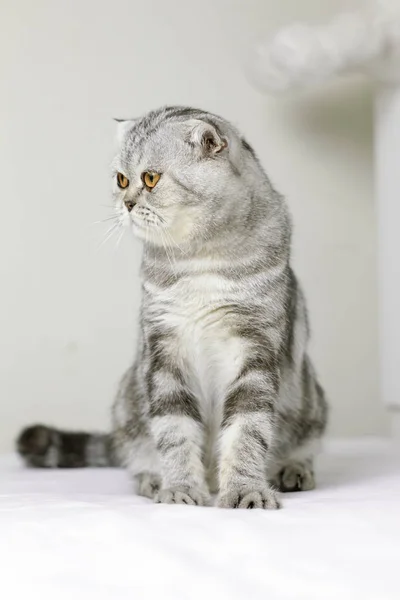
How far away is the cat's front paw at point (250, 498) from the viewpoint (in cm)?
142

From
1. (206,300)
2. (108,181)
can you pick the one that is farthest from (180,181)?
(108,181)

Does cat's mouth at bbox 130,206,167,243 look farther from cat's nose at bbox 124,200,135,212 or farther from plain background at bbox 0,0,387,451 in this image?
plain background at bbox 0,0,387,451

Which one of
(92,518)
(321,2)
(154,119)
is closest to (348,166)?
(321,2)

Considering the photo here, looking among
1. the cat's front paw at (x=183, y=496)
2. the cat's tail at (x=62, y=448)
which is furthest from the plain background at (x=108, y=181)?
the cat's front paw at (x=183, y=496)

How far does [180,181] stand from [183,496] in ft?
1.91

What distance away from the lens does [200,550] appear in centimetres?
111

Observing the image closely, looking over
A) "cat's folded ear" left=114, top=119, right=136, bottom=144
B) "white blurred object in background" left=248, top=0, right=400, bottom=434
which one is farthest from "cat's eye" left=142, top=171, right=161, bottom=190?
"white blurred object in background" left=248, top=0, right=400, bottom=434

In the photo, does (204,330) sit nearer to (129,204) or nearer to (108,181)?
(129,204)

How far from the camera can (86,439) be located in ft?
7.36

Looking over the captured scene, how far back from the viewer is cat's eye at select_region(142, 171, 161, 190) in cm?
159

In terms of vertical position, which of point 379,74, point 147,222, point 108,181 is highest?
point 379,74

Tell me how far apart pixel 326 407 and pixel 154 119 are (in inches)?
32.2

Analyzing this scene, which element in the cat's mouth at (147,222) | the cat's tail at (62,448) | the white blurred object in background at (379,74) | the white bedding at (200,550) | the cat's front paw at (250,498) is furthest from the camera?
the white blurred object in background at (379,74)

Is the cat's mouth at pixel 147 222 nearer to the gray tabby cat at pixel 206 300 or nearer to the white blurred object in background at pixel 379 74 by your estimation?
the gray tabby cat at pixel 206 300
